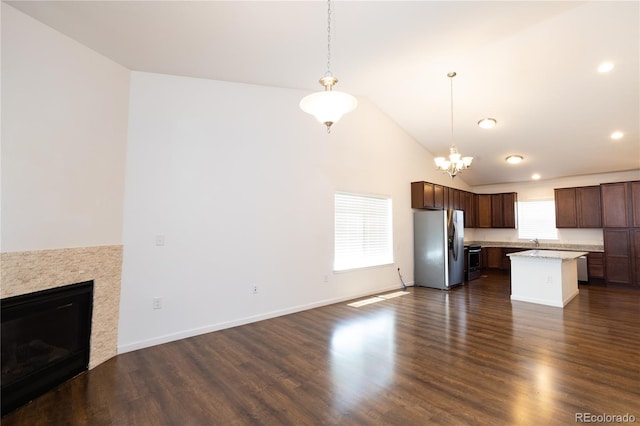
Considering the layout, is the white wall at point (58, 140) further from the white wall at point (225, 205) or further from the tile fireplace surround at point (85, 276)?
the white wall at point (225, 205)

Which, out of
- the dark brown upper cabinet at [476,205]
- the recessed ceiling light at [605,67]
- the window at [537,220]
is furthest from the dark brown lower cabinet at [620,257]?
the recessed ceiling light at [605,67]

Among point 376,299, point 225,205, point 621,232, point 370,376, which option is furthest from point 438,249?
point 225,205

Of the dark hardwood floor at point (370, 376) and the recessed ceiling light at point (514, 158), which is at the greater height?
the recessed ceiling light at point (514, 158)

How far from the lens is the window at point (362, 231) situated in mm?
5316

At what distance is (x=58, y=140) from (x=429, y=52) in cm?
424

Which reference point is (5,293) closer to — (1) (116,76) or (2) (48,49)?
(2) (48,49)

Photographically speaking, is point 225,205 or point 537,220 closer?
point 225,205

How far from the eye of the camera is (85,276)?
280 cm

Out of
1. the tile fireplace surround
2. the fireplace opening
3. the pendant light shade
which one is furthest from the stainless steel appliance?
the fireplace opening

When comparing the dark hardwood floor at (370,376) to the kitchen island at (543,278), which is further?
the kitchen island at (543,278)

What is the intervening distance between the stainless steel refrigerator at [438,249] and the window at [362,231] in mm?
836

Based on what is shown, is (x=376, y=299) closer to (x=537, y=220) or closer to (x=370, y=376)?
(x=370, y=376)

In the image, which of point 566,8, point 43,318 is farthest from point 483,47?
point 43,318

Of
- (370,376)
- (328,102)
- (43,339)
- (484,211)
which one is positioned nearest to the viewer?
(328,102)
